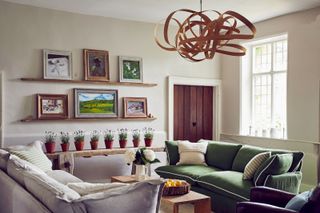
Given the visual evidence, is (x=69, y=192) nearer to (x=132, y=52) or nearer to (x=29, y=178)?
(x=29, y=178)

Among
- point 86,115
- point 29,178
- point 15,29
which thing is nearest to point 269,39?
point 86,115

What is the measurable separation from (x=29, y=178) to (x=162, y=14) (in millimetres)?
4305

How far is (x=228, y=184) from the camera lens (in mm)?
4340

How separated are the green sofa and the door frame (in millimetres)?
1140

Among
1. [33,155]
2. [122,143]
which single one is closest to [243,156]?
[122,143]

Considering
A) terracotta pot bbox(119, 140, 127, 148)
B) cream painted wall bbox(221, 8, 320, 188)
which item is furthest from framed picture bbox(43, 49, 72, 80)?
cream painted wall bbox(221, 8, 320, 188)

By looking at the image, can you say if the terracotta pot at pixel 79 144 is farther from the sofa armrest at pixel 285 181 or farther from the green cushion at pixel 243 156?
the sofa armrest at pixel 285 181

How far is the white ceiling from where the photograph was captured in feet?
17.5

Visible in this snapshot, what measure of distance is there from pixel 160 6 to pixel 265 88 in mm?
2629

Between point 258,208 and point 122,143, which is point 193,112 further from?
point 258,208

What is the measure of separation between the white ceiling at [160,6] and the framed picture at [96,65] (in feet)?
2.19

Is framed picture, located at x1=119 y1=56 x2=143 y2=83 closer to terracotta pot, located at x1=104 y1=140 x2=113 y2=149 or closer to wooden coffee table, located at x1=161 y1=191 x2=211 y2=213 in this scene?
terracotta pot, located at x1=104 y1=140 x2=113 y2=149

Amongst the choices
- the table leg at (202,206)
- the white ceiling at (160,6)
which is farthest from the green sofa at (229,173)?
the white ceiling at (160,6)

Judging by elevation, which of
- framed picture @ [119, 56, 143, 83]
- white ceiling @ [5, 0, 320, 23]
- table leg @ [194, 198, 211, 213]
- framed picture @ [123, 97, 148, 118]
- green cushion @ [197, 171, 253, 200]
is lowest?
table leg @ [194, 198, 211, 213]
